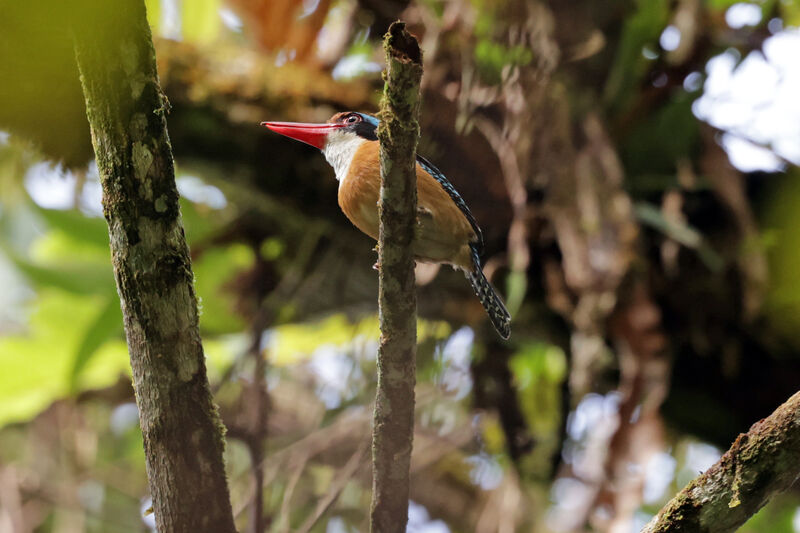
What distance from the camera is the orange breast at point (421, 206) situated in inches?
42.1

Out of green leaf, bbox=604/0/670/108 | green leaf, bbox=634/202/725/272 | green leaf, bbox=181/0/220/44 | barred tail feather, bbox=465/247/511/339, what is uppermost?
green leaf, bbox=181/0/220/44

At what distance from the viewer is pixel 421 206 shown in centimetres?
104

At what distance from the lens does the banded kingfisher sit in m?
1.07

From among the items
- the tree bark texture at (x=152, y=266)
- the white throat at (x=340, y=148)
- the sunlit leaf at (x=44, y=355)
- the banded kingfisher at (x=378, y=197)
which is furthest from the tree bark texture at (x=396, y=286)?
the sunlit leaf at (x=44, y=355)

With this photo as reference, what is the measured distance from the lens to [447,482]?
14.7ft

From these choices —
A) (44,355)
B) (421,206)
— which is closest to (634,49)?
(421,206)

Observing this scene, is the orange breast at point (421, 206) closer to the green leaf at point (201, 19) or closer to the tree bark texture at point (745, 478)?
the tree bark texture at point (745, 478)

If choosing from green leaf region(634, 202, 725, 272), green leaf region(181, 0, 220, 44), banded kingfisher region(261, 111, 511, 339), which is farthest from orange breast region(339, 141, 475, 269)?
green leaf region(181, 0, 220, 44)

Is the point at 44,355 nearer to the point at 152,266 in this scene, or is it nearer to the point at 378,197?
the point at 152,266

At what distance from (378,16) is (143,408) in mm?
1706

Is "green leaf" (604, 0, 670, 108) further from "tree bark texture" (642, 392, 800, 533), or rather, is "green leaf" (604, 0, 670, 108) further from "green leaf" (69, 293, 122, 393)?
"tree bark texture" (642, 392, 800, 533)

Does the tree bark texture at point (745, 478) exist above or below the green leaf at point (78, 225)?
below

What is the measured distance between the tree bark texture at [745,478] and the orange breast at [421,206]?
457 mm

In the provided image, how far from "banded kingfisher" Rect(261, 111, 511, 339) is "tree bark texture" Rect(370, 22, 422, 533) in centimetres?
5
